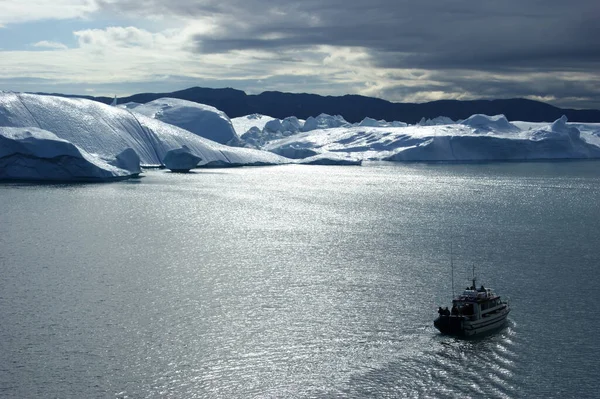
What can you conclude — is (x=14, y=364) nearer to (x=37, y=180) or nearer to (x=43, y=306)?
(x=43, y=306)

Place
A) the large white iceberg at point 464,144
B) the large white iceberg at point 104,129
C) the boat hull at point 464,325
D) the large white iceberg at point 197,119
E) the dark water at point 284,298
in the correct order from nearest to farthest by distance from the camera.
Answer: the dark water at point 284,298 → the boat hull at point 464,325 → the large white iceberg at point 104,129 → the large white iceberg at point 197,119 → the large white iceberg at point 464,144

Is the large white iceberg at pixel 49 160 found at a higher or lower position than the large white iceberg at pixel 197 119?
lower

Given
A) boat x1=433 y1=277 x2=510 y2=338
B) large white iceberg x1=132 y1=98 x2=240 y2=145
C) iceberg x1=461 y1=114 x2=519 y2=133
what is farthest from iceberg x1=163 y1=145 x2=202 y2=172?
boat x1=433 y1=277 x2=510 y2=338

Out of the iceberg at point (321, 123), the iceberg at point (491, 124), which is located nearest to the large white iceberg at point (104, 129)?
the iceberg at point (491, 124)

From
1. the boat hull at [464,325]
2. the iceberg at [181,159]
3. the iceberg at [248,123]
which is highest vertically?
the iceberg at [248,123]

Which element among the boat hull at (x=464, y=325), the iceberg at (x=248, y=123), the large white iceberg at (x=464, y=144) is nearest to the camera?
the boat hull at (x=464, y=325)

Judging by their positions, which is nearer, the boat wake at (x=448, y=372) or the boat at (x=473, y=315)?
the boat wake at (x=448, y=372)

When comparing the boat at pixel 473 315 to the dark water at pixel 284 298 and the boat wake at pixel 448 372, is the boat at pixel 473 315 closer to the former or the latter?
the boat wake at pixel 448 372
